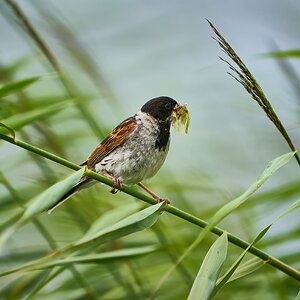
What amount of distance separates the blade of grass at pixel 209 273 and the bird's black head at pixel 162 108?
128 cm

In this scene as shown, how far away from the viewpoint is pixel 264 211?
7.04ft

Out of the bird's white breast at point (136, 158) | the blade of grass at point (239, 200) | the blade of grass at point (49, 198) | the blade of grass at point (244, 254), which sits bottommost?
the blade of grass at point (244, 254)

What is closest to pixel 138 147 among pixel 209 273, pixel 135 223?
pixel 135 223

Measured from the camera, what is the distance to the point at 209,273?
1338mm

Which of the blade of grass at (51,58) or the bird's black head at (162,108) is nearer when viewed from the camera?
the blade of grass at (51,58)

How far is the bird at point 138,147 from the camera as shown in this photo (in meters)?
2.51

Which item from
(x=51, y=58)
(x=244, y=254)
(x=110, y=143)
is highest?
(x=51, y=58)

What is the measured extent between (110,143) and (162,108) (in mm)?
237

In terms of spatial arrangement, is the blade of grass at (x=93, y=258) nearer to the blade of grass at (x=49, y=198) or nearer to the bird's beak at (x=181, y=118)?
the blade of grass at (x=49, y=198)

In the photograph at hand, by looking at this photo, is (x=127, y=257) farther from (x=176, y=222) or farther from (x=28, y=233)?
(x=28, y=233)

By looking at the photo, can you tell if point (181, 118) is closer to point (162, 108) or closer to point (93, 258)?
point (162, 108)

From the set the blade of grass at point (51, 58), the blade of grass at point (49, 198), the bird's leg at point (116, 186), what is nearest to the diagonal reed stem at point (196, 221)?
the blade of grass at point (49, 198)

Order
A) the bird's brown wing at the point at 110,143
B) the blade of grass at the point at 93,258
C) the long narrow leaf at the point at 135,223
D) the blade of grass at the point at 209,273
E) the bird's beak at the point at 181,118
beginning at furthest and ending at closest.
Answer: the bird's brown wing at the point at 110,143, the bird's beak at the point at 181,118, the blade of grass at the point at 93,258, the long narrow leaf at the point at 135,223, the blade of grass at the point at 209,273

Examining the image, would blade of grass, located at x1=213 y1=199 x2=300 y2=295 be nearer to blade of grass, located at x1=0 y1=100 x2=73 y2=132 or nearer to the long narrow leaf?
the long narrow leaf
